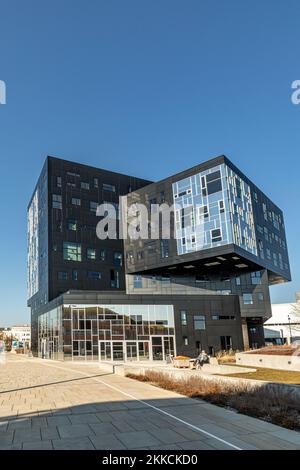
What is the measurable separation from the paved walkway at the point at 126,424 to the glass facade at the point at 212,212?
34871mm

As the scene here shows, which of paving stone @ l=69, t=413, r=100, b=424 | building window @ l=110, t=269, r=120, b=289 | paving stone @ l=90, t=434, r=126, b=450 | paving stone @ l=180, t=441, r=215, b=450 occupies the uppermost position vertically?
building window @ l=110, t=269, r=120, b=289

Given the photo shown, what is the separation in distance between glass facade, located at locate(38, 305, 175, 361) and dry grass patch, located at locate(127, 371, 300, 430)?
2962 cm

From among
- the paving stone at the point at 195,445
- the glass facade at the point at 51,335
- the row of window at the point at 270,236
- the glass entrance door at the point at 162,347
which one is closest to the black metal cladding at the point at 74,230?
the glass facade at the point at 51,335

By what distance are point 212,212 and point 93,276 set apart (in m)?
24.8

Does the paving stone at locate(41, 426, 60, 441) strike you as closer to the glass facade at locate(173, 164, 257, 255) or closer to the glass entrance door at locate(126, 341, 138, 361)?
the glass entrance door at locate(126, 341, 138, 361)

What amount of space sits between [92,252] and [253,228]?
2606 centimetres

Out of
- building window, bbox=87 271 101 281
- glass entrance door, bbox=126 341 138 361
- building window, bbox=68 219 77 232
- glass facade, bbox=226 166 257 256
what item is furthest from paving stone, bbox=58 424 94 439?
building window, bbox=68 219 77 232

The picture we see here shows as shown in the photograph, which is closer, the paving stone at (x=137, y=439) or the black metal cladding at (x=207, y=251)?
the paving stone at (x=137, y=439)

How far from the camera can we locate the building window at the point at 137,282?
61406mm

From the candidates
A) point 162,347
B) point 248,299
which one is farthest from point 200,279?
point 162,347

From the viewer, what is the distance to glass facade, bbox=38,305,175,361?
4950cm

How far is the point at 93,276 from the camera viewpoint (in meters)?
67.4

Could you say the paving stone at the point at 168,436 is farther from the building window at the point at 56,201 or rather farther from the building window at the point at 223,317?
the building window at the point at 56,201
